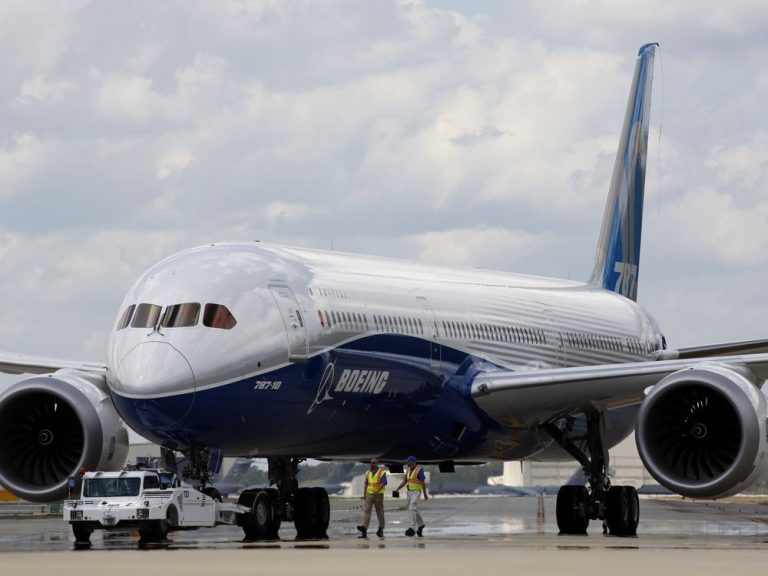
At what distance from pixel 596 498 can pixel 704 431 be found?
4.57 meters

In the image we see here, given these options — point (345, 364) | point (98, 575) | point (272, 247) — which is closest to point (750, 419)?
point (345, 364)

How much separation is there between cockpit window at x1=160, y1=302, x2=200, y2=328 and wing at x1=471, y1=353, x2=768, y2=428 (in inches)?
254

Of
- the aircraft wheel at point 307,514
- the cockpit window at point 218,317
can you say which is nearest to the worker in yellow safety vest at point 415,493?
the aircraft wheel at point 307,514

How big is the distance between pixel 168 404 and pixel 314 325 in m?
3.03

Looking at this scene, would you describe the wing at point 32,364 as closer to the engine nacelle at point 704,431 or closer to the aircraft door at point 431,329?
the aircraft door at point 431,329

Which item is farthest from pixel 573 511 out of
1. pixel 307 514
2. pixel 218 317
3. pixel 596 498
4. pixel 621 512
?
pixel 218 317

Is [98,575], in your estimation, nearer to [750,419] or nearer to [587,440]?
[750,419]

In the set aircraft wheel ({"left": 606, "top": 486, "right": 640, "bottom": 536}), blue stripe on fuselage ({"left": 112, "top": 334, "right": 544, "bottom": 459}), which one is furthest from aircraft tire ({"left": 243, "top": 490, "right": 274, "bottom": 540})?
aircraft wheel ({"left": 606, "top": 486, "right": 640, "bottom": 536})

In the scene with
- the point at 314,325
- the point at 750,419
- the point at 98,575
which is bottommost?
the point at 98,575

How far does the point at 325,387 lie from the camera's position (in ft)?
80.0

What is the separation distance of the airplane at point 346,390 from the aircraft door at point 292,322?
0.08 ft

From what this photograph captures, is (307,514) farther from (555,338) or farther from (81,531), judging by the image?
(555,338)

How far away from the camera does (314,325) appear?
24.3 m

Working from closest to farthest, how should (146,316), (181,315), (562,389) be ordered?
(181,315), (146,316), (562,389)
